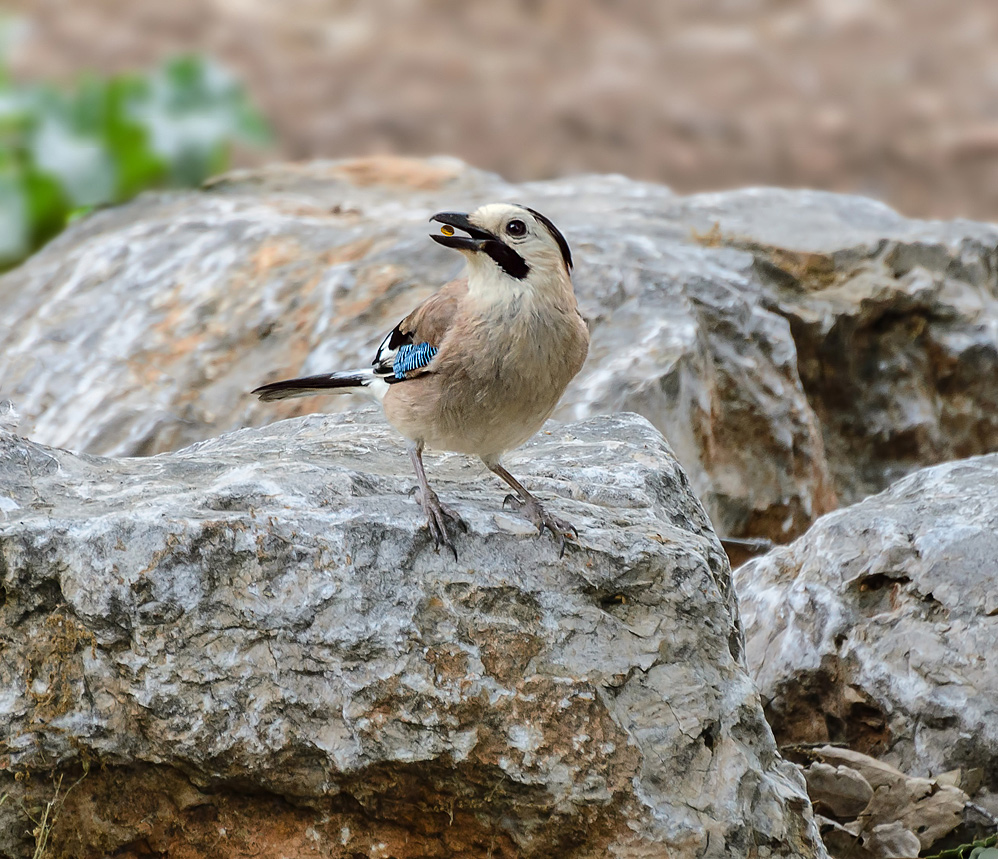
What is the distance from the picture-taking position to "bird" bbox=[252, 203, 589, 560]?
4.09m

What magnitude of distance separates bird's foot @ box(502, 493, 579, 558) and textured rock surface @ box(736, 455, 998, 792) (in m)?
1.33

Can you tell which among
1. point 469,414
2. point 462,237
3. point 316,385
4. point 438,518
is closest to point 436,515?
point 438,518

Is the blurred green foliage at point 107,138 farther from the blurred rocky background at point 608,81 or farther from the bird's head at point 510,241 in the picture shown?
the bird's head at point 510,241

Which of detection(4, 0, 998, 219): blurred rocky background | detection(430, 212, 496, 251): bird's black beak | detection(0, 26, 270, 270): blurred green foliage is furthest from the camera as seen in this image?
detection(4, 0, 998, 219): blurred rocky background

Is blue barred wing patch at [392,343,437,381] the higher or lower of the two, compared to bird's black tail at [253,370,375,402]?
higher

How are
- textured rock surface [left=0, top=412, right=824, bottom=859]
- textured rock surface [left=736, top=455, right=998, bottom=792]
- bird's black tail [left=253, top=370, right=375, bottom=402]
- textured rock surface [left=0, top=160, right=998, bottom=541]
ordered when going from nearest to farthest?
textured rock surface [left=0, top=412, right=824, bottom=859] → textured rock surface [left=736, top=455, right=998, bottom=792] → bird's black tail [left=253, top=370, right=375, bottom=402] → textured rock surface [left=0, top=160, right=998, bottom=541]

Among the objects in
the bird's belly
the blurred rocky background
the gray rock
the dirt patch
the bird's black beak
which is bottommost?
the dirt patch

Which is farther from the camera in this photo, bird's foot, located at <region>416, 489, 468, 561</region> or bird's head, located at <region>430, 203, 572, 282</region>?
bird's head, located at <region>430, 203, 572, 282</region>

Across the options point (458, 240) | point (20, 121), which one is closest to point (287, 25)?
point (20, 121)

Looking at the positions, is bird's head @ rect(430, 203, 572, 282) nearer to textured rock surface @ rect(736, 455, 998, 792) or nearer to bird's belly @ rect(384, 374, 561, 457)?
bird's belly @ rect(384, 374, 561, 457)

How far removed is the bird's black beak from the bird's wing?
9.2 inches

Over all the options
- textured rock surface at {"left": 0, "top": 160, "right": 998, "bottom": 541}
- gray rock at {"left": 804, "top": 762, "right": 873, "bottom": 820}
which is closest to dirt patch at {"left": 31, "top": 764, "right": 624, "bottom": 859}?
gray rock at {"left": 804, "top": 762, "right": 873, "bottom": 820}

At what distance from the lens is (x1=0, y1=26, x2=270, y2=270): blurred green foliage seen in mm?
9289

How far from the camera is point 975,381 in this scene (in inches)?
298
